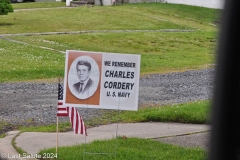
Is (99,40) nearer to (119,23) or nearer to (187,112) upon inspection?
(119,23)

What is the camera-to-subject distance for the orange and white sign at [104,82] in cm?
816

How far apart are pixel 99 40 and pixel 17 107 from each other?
13.5m

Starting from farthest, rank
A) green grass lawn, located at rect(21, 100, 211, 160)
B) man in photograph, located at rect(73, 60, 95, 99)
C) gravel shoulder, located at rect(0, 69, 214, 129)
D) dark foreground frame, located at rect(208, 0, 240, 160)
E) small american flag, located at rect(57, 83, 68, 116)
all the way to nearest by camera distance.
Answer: gravel shoulder, located at rect(0, 69, 214, 129)
small american flag, located at rect(57, 83, 68, 116)
man in photograph, located at rect(73, 60, 95, 99)
green grass lawn, located at rect(21, 100, 211, 160)
dark foreground frame, located at rect(208, 0, 240, 160)

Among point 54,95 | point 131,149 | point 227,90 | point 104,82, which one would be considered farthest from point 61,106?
point 227,90

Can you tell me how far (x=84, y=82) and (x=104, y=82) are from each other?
256mm

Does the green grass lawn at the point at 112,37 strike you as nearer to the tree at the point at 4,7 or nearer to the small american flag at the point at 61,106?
the tree at the point at 4,7

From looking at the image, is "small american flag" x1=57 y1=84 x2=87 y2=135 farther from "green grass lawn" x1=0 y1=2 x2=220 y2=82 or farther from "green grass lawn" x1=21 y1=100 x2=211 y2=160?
"green grass lawn" x1=0 y1=2 x2=220 y2=82

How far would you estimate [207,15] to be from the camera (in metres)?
→ 36.2

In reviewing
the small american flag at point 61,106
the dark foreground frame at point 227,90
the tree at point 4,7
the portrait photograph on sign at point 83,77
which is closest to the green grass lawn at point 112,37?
the tree at point 4,7

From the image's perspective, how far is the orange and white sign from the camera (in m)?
8.16

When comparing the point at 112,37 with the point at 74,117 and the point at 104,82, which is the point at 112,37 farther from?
the point at 104,82

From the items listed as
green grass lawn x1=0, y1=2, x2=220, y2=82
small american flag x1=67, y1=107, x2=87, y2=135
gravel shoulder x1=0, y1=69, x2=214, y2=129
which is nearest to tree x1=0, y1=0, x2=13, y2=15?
green grass lawn x1=0, y1=2, x2=220, y2=82

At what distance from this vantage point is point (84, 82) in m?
8.23

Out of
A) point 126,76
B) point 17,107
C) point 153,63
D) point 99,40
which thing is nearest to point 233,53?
point 126,76
